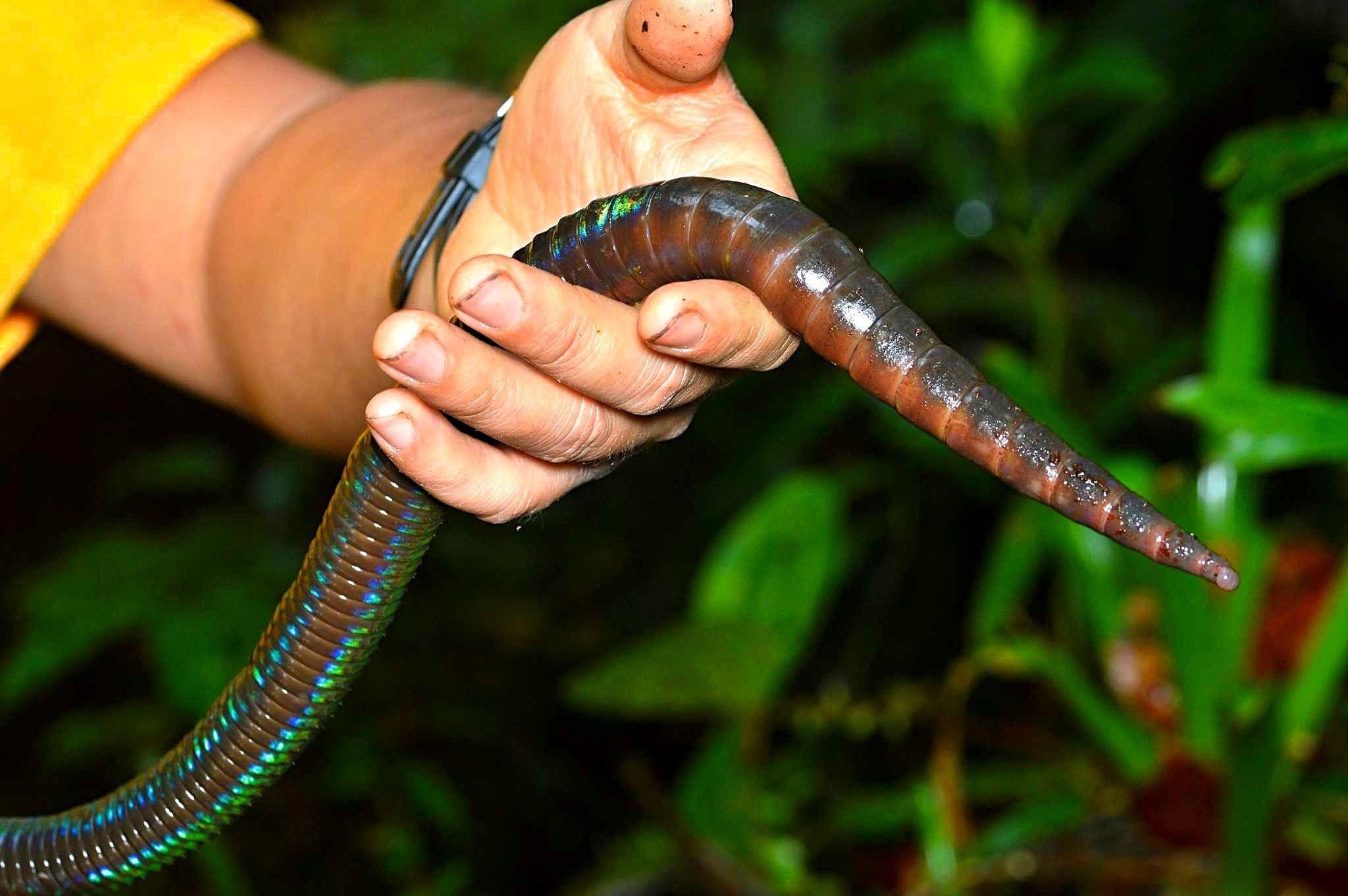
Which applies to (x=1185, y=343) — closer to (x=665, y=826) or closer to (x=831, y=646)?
(x=831, y=646)

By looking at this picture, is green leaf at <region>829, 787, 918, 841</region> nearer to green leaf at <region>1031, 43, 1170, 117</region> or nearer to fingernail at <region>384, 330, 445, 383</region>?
green leaf at <region>1031, 43, 1170, 117</region>

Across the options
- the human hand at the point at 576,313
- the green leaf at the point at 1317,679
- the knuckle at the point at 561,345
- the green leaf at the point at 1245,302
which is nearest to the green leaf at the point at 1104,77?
the green leaf at the point at 1245,302

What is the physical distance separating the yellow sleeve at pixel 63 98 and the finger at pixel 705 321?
76 cm

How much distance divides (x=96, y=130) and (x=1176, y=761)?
6.39 ft

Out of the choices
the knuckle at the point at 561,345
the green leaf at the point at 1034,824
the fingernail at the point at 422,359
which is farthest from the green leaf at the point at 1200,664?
the fingernail at the point at 422,359

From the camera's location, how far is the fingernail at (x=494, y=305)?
0.94 m

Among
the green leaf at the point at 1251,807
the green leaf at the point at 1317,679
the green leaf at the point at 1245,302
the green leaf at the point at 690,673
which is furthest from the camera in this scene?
the green leaf at the point at 1245,302

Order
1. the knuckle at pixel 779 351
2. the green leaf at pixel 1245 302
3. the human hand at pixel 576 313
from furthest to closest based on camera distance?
1. the green leaf at pixel 1245 302
2. the knuckle at pixel 779 351
3. the human hand at pixel 576 313

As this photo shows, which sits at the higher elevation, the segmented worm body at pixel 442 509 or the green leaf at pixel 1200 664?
the segmented worm body at pixel 442 509

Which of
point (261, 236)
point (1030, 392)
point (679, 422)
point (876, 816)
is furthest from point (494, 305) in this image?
point (876, 816)

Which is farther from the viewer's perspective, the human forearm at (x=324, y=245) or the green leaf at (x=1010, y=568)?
the green leaf at (x=1010, y=568)

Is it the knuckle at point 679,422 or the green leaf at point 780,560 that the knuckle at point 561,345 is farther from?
the green leaf at point 780,560

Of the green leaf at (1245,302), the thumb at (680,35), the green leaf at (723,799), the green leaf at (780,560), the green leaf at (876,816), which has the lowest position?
the green leaf at (876,816)

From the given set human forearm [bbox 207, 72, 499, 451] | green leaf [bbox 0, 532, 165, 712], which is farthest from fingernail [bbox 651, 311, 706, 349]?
green leaf [bbox 0, 532, 165, 712]
